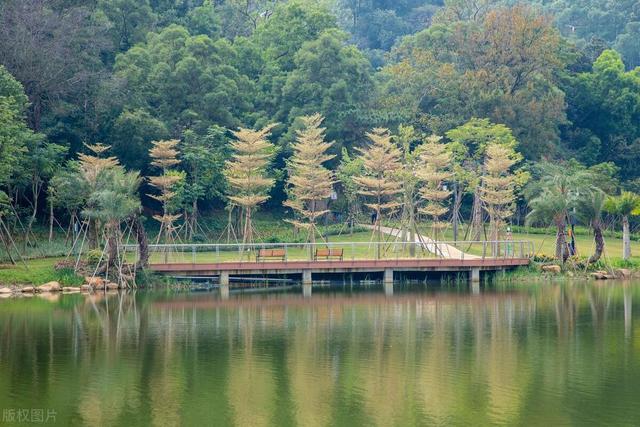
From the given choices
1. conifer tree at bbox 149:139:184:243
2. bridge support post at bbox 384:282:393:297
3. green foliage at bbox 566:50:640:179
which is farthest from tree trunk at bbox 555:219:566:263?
green foliage at bbox 566:50:640:179

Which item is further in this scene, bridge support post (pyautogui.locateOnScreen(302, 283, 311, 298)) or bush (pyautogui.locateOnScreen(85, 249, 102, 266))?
bush (pyautogui.locateOnScreen(85, 249, 102, 266))

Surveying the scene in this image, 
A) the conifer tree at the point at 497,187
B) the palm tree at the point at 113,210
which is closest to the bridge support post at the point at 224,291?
the palm tree at the point at 113,210

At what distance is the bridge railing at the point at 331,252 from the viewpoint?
4878 cm

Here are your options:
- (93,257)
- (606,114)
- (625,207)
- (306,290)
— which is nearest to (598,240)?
(625,207)

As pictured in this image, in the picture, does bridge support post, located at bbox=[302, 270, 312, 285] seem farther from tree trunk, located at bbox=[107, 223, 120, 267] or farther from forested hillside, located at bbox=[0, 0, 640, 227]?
forested hillside, located at bbox=[0, 0, 640, 227]

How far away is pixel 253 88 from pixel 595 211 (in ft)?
89.2

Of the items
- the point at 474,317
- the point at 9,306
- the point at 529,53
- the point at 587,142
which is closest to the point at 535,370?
the point at 474,317

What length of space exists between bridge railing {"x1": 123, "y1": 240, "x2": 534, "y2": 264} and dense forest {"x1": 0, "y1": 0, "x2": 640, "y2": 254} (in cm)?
378

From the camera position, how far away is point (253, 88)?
228 ft

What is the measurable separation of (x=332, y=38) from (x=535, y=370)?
44.6m

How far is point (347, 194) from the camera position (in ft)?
208

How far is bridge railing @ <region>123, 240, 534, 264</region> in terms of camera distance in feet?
160

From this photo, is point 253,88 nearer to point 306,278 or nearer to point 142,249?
point 306,278

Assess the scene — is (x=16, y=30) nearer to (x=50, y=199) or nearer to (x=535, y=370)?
(x=50, y=199)
